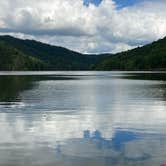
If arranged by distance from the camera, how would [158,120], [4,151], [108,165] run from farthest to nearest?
[158,120] → [4,151] → [108,165]

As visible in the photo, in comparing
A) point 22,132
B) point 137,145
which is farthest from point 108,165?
point 22,132

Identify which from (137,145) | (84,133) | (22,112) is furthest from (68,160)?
(22,112)

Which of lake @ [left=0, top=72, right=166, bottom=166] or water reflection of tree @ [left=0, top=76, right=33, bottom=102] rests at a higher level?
water reflection of tree @ [left=0, top=76, right=33, bottom=102]

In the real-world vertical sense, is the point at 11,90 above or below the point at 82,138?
above

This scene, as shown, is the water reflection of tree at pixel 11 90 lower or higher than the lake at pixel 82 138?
higher

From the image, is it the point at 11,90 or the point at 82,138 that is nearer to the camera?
the point at 82,138

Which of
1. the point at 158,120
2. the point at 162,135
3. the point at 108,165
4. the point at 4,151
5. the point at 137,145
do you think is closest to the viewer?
the point at 108,165

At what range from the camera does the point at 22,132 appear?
25109mm

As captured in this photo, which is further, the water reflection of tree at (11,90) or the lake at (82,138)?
the water reflection of tree at (11,90)

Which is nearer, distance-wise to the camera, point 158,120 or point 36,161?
point 36,161

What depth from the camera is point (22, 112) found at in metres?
36.2

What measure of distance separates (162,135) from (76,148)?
6.10 metres

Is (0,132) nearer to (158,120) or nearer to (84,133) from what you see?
(84,133)

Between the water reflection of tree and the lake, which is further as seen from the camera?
the water reflection of tree
